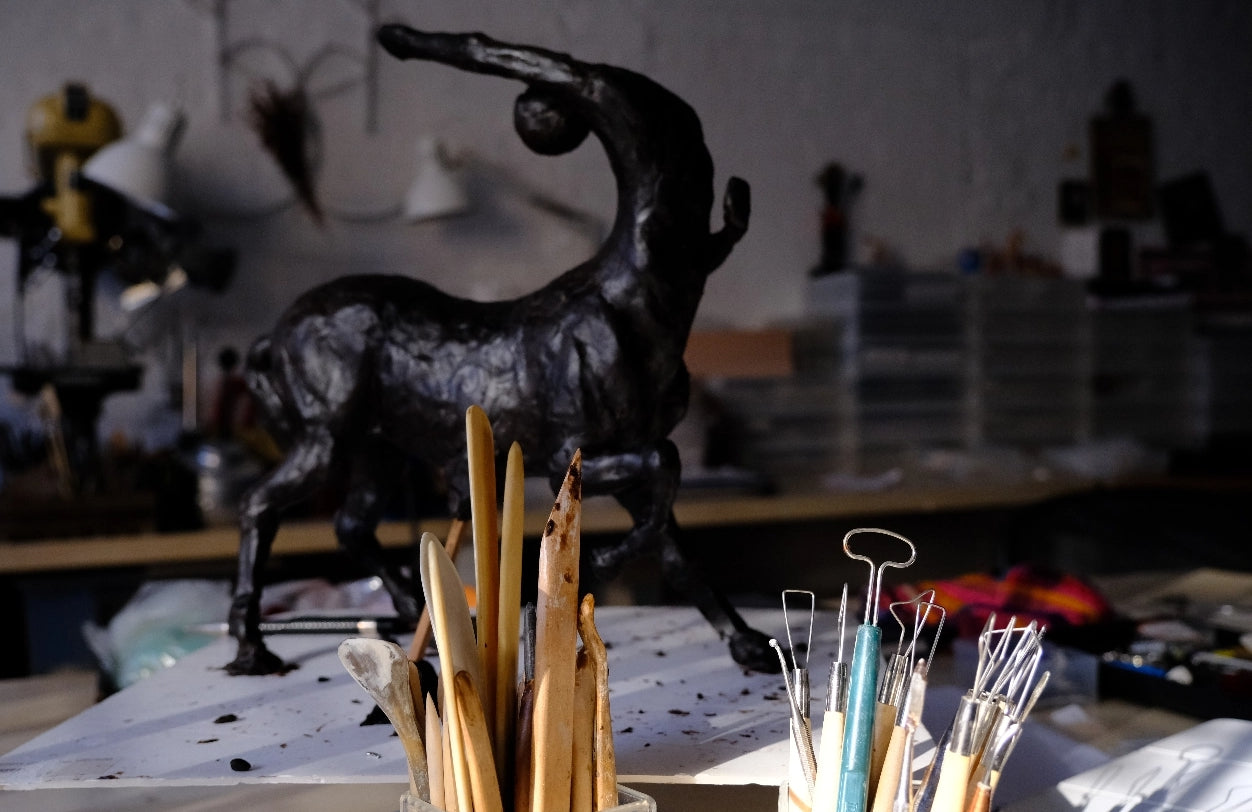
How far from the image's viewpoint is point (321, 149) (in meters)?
2.54

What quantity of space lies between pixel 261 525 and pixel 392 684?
431 millimetres

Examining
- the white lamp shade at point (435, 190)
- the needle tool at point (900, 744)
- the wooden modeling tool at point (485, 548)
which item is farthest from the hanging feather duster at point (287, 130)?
the needle tool at point (900, 744)

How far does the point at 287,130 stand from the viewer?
2477mm

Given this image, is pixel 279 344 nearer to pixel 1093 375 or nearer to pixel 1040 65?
pixel 1093 375

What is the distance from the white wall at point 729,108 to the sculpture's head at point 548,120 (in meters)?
1.47

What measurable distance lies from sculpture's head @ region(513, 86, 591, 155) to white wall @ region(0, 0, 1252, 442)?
4.81 ft

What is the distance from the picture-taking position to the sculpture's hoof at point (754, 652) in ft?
2.52

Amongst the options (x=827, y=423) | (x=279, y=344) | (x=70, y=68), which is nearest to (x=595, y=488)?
(x=279, y=344)

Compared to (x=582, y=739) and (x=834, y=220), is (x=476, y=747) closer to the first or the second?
(x=582, y=739)

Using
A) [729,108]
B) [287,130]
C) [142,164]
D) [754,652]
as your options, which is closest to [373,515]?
[754,652]

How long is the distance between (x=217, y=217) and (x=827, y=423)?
1.69 meters

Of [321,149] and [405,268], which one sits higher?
[321,149]

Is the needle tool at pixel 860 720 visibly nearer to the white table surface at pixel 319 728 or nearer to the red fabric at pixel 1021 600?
the white table surface at pixel 319 728

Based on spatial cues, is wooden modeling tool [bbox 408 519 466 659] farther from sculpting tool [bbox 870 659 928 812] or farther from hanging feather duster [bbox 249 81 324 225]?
hanging feather duster [bbox 249 81 324 225]
